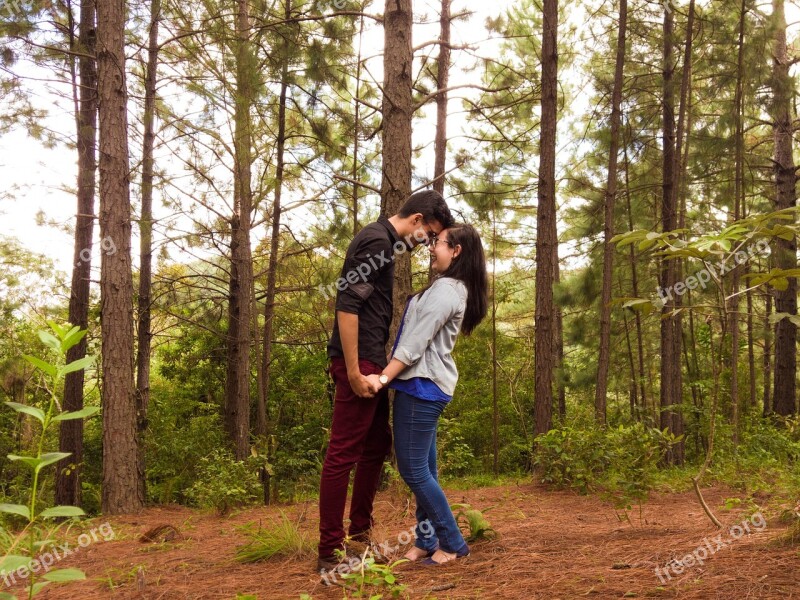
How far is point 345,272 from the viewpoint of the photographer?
10.6 ft

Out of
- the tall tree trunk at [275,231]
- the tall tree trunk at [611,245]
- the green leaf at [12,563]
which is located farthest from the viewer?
the tall tree trunk at [275,231]

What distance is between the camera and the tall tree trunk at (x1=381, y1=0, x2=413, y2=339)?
524 cm

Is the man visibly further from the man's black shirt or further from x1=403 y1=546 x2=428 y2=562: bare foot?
x1=403 y1=546 x2=428 y2=562: bare foot

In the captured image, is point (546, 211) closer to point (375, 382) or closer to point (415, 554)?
point (375, 382)

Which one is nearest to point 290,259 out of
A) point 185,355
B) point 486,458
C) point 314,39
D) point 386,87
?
point 314,39

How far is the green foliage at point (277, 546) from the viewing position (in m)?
3.49

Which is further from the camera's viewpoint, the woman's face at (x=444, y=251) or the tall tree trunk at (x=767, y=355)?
the tall tree trunk at (x=767, y=355)

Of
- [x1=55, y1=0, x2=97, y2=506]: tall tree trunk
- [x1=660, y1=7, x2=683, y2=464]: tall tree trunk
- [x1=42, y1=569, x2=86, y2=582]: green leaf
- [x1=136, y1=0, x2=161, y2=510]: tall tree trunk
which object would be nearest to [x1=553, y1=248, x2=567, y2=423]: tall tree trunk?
[x1=660, y1=7, x2=683, y2=464]: tall tree trunk

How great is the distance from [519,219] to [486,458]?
24.3ft

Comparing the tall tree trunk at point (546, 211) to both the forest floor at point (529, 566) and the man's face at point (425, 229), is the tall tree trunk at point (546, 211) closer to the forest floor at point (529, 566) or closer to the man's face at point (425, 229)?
the forest floor at point (529, 566)

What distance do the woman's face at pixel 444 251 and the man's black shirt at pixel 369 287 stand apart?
0.70ft

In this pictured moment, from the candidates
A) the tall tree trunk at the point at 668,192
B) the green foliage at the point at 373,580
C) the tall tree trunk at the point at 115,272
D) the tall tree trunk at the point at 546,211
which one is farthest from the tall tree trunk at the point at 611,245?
→ the green foliage at the point at 373,580

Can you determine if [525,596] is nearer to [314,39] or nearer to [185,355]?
[314,39]

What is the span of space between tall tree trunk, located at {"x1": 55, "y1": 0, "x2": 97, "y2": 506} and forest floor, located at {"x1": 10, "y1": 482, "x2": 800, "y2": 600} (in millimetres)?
5591
